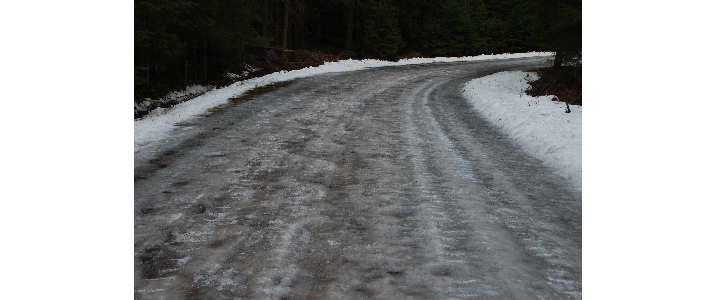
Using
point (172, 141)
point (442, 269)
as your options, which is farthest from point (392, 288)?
point (172, 141)

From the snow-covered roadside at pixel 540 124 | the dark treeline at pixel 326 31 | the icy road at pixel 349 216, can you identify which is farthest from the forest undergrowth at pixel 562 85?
the icy road at pixel 349 216

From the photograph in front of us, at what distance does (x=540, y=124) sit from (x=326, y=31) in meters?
32.4

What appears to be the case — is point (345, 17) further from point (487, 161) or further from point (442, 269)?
point (442, 269)

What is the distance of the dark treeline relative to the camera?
14.1 m

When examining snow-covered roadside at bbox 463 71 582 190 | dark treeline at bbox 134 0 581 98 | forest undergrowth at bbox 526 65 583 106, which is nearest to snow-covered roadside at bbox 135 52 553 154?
dark treeline at bbox 134 0 581 98

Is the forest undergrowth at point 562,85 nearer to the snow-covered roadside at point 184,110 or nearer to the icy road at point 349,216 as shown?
the icy road at point 349,216

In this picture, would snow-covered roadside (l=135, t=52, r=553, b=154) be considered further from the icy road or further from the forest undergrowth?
the forest undergrowth

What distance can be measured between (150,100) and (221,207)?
446 inches

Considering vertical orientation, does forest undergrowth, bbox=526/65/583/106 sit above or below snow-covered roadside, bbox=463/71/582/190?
above

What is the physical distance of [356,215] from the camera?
16.1ft

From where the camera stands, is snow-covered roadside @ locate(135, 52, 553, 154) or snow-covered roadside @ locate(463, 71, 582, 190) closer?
snow-covered roadside @ locate(463, 71, 582, 190)

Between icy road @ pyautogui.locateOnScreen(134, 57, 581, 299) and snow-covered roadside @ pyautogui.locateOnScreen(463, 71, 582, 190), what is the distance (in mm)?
303

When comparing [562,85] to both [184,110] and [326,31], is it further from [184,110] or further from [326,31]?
[326,31]

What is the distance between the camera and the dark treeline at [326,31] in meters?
14.1
